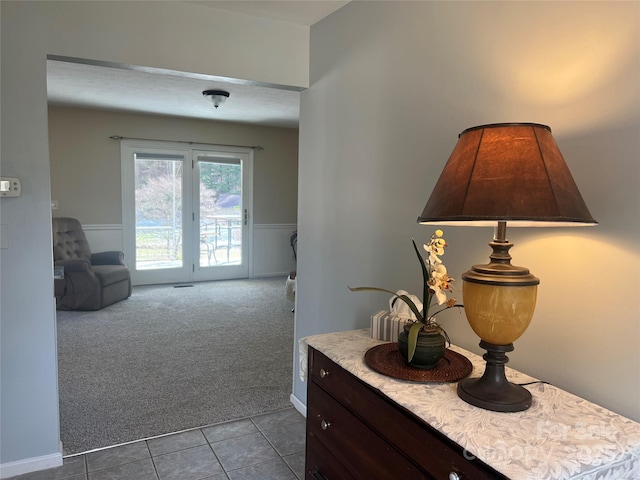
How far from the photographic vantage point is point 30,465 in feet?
7.16

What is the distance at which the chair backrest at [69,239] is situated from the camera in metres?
5.14

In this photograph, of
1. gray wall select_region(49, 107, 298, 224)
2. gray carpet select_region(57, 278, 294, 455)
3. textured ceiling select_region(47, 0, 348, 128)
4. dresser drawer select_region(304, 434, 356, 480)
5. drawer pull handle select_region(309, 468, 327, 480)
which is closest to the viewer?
dresser drawer select_region(304, 434, 356, 480)

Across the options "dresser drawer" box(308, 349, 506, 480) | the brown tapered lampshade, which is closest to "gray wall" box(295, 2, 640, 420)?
the brown tapered lampshade

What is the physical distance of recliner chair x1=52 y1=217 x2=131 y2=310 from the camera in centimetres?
492

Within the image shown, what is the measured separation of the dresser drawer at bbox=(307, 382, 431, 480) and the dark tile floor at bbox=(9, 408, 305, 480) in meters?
0.67

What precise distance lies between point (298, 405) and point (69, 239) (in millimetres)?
3983

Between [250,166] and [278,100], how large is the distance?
2.04 meters

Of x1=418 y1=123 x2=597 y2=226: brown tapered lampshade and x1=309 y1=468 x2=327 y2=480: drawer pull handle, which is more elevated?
x1=418 y1=123 x2=597 y2=226: brown tapered lampshade

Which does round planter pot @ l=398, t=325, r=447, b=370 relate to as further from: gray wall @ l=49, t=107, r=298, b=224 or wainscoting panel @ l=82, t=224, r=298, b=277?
wainscoting panel @ l=82, t=224, r=298, b=277

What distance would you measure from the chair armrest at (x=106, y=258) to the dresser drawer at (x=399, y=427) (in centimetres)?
465

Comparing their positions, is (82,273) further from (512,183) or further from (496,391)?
(512,183)

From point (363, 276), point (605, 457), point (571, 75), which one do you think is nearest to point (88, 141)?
point (363, 276)

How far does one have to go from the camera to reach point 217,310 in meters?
5.15

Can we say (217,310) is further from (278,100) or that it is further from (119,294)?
(278,100)
